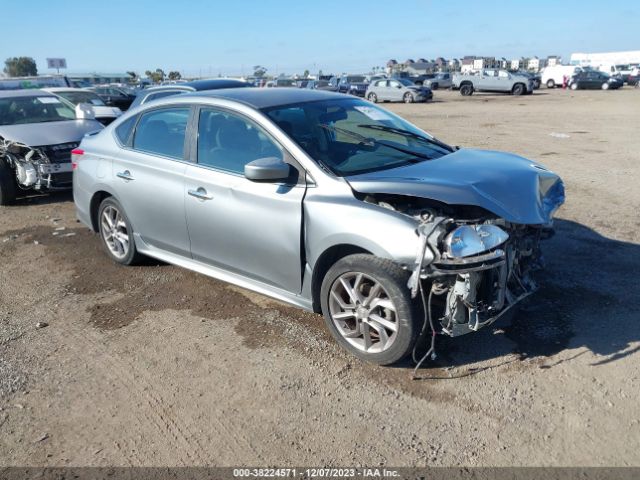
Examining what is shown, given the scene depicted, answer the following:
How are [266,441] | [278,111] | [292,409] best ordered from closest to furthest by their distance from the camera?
[266,441] → [292,409] → [278,111]

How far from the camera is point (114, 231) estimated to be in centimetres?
588

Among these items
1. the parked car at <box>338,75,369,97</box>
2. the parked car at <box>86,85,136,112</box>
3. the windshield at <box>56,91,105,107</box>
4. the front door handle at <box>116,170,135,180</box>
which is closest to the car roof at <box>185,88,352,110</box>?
the front door handle at <box>116,170,135,180</box>

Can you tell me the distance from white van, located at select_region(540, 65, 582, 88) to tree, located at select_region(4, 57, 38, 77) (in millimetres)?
74983

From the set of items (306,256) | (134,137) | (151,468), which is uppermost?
(134,137)

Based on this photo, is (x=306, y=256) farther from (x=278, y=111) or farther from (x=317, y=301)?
(x=278, y=111)

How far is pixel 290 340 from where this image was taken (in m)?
4.29

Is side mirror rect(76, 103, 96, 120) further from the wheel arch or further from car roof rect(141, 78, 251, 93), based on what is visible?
the wheel arch

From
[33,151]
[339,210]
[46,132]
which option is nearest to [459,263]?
[339,210]

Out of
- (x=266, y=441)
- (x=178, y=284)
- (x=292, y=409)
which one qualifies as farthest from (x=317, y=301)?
(x=178, y=284)

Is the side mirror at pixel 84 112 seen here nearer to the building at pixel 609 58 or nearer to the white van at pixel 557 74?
the white van at pixel 557 74

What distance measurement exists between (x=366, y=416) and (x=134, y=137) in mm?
3649

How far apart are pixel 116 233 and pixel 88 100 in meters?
8.92

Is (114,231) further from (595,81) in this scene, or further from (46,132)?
(595,81)

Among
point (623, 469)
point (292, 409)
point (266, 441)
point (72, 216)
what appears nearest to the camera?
point (623, 469)
